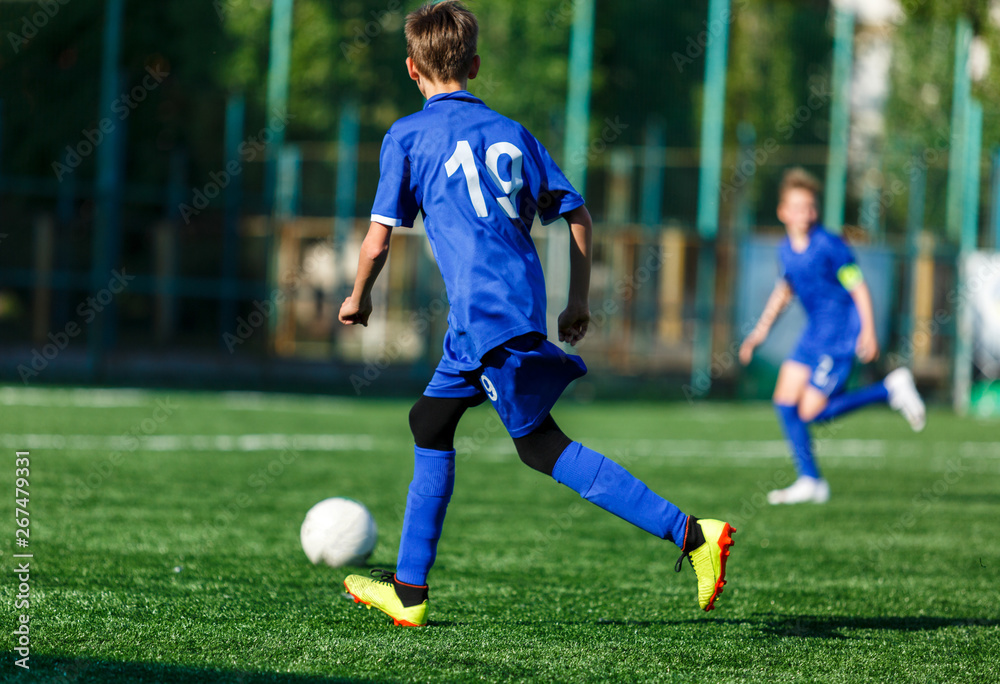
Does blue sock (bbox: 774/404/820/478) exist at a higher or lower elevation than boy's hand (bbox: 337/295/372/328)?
lower

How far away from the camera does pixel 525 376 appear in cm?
313

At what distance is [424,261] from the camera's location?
15.5 meters

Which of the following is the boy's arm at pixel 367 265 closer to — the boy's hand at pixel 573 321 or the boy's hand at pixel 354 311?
the boy's hand at pixel 354 311

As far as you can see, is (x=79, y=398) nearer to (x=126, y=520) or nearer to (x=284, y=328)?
(x=284, y=328)

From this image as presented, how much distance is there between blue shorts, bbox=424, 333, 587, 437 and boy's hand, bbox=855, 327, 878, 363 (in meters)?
4.18

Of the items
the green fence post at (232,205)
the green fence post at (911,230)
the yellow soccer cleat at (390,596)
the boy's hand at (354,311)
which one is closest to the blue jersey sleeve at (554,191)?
the boy's hand at (354,311)

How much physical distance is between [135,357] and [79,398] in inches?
188

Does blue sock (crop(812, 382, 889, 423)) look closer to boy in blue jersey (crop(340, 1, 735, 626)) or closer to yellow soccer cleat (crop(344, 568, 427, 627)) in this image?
boy in blue jersey (crop(340, 1, 735, 626))

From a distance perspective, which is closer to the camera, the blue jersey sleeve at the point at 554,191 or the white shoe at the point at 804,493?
the blue jersey sleeve at the point at 554,191

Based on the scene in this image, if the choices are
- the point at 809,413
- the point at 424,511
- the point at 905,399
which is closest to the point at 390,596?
the point at 424,511

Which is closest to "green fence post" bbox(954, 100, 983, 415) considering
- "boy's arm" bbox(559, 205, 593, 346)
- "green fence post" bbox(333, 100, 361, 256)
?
"green fence post" bbox(333, 100, 361, 256)

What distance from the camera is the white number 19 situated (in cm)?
323

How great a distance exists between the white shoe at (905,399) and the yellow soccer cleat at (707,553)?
4503mm

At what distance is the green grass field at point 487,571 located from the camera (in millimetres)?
3004
